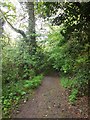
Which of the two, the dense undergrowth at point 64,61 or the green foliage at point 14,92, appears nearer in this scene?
the dense undergrowth at point 64,61

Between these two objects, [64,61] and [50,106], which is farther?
[64,61]

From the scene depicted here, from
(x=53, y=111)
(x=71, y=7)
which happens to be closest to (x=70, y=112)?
(x=53, y=111)

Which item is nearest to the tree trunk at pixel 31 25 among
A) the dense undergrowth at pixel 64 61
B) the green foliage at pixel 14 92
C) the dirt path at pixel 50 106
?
the dense undergrowth at pixel 64 61

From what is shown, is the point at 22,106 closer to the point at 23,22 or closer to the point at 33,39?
the point at 33,39

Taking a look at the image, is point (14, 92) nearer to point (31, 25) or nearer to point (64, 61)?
point (64, 61)

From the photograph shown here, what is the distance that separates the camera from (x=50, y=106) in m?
6.03

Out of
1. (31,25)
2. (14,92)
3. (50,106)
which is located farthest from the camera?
(31,25)

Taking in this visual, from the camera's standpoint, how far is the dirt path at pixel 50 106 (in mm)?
5430

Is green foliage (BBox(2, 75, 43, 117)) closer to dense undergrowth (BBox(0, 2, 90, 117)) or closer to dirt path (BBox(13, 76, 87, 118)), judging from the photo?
dense undergrowth (BBox(0, 2, 90, 117))

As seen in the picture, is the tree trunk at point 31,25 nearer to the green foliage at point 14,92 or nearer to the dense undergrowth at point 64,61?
the dense undergrowth at point 64,61

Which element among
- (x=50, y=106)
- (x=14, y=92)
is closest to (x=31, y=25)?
(x=14, y=92)

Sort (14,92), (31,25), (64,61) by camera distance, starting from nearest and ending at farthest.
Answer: (14,92)
(64,61)
(31,25)

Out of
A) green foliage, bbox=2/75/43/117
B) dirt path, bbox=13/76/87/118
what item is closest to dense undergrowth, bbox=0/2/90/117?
green foliage, bbox=2/75/43/117

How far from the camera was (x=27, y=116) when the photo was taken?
17.9 ft
